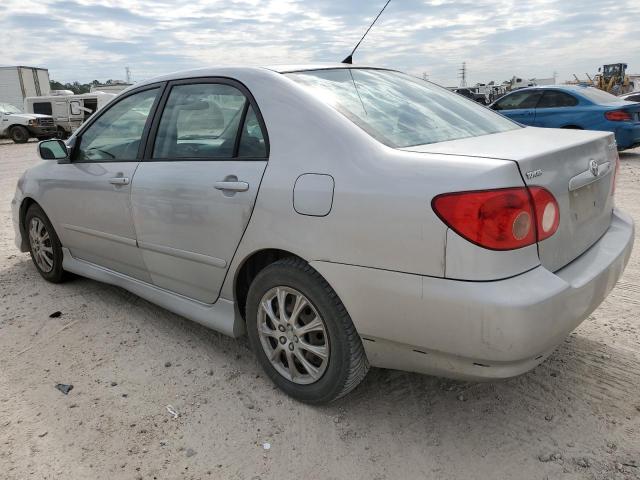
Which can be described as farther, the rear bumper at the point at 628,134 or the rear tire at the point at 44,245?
the rear bumper at the point at 628,134

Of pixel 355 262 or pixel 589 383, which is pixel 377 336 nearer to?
pixel 355 262

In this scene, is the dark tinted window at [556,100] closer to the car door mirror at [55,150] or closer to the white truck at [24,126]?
the car door mirror at [55,150]

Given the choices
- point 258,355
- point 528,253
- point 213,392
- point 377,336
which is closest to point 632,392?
point 528,253

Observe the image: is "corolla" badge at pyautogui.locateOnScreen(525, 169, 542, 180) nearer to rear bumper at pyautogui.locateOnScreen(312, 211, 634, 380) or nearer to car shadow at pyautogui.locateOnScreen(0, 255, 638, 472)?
rear bumper at pyautogui.locateOnScreen(312, 211, 634, 380)

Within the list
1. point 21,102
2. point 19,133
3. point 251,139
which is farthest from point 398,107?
point 21,102

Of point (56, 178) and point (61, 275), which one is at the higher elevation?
point (56, 178)

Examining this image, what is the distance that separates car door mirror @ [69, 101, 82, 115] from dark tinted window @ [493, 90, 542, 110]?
17119 millimetres

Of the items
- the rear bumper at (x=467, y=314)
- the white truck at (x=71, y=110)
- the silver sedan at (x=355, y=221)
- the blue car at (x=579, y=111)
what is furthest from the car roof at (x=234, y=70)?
the white truck at (x=71, y=110)

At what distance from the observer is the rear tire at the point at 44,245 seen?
420cm

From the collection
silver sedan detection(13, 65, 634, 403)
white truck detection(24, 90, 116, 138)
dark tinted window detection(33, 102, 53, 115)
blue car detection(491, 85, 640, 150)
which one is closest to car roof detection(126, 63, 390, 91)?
silver sedan detection(13, 65, 634, 403)

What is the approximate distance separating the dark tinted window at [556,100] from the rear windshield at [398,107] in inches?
313

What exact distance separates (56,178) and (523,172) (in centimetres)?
337

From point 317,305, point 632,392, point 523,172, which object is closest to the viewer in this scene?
point 523,172

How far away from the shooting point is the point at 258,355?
2758 mm
